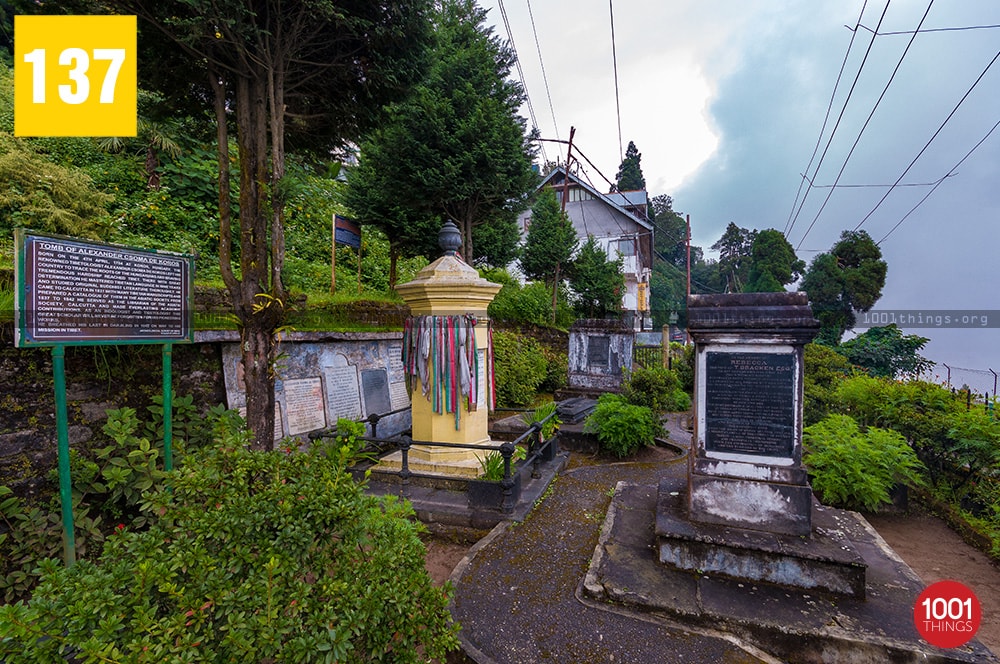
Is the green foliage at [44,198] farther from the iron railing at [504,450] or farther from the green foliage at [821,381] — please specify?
the green foliage at [821,381]

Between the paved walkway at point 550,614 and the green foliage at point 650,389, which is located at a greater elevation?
the green foliage at point 650,389

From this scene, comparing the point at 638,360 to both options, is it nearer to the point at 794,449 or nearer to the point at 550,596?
the point at 794,449

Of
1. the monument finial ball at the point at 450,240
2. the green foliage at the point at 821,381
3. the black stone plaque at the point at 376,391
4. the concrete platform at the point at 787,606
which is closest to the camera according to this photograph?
the concrete platform at the point at 787,606

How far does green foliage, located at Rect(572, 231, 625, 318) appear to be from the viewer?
16.5 metres

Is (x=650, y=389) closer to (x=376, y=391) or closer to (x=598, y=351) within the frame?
(x=598, y=351)

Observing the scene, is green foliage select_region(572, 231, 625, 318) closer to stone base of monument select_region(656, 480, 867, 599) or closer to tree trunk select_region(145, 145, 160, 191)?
stone base of monument select_region(656, 480, 867, 599)

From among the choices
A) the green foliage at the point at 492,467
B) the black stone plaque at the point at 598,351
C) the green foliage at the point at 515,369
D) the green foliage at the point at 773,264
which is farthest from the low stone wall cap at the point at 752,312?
the green foliage at the point at 773,264

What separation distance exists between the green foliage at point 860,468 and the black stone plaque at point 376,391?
6943 millimetres

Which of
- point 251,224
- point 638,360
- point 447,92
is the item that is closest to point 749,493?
point 251,224

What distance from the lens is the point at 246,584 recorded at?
1682 millimetres

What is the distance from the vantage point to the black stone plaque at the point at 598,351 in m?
13.4

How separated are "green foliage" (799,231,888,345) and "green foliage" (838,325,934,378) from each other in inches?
182

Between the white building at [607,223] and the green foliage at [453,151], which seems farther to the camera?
the white building at [607,223]

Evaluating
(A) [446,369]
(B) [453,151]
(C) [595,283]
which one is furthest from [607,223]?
(A) [446,369]
